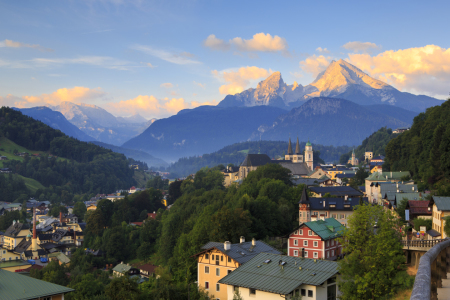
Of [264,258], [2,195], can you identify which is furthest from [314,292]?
[2,195]

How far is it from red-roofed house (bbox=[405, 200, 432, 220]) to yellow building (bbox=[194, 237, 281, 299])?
50.9ft

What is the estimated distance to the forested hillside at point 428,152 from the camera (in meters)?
62.1

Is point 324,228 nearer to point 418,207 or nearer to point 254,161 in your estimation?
point 418,207

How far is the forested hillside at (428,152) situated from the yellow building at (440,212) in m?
8.34

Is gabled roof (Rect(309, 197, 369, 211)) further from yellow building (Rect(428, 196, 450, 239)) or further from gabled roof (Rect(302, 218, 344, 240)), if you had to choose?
yellow building (Rect(428, 196, 450, 239))

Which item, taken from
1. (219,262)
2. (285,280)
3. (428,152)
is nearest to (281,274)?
(285,280)

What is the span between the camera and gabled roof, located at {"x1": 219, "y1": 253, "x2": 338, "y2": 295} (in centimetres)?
3266

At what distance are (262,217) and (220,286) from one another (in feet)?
88.1

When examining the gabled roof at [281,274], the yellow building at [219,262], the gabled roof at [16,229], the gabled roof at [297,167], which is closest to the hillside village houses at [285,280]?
the gabled roof at [281,274]

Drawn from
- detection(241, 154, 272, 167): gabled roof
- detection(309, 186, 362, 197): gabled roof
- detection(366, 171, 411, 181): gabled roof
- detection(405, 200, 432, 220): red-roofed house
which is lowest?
detection(309, 186, 362, 197): gabled roof

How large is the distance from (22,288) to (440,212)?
3310 centimetres

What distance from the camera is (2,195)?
192375mm

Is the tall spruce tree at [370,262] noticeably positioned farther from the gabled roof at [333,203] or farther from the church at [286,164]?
the church at [286,164]

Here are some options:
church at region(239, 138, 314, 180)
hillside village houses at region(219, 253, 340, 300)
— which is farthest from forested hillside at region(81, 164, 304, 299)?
church at region(239, 138, 314, 180)
